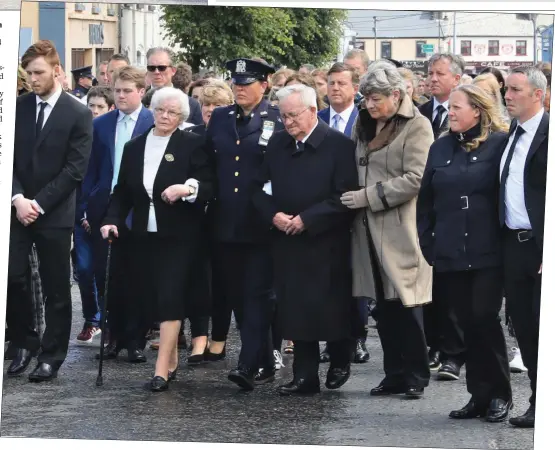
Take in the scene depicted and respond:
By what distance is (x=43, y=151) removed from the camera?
9602 mm

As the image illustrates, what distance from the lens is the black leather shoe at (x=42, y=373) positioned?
9945 millimetres

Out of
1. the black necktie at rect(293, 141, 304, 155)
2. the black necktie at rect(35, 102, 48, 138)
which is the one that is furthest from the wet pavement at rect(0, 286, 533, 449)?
the black necktie at rect(35, 102, 48, 138)

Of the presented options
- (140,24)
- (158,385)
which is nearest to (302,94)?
(140,24)

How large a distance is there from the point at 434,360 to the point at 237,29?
2.80 metres

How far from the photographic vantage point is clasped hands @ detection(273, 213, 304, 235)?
929cm

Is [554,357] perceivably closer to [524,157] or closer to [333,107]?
[524,157]

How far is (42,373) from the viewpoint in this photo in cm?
995

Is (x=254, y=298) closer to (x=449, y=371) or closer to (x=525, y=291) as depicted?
(x=449, y=371)

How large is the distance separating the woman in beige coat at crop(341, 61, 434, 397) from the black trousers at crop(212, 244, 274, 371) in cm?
73

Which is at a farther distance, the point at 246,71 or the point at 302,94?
the point at 246,71

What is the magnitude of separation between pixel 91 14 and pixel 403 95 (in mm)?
2032

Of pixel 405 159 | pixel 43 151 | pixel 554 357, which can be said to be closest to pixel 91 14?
pixel 43 151

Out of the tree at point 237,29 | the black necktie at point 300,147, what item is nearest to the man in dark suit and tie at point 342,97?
the tree at point 237,29

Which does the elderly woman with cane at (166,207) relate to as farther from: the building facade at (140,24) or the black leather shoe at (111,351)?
the black leather shoe at (111,351)
